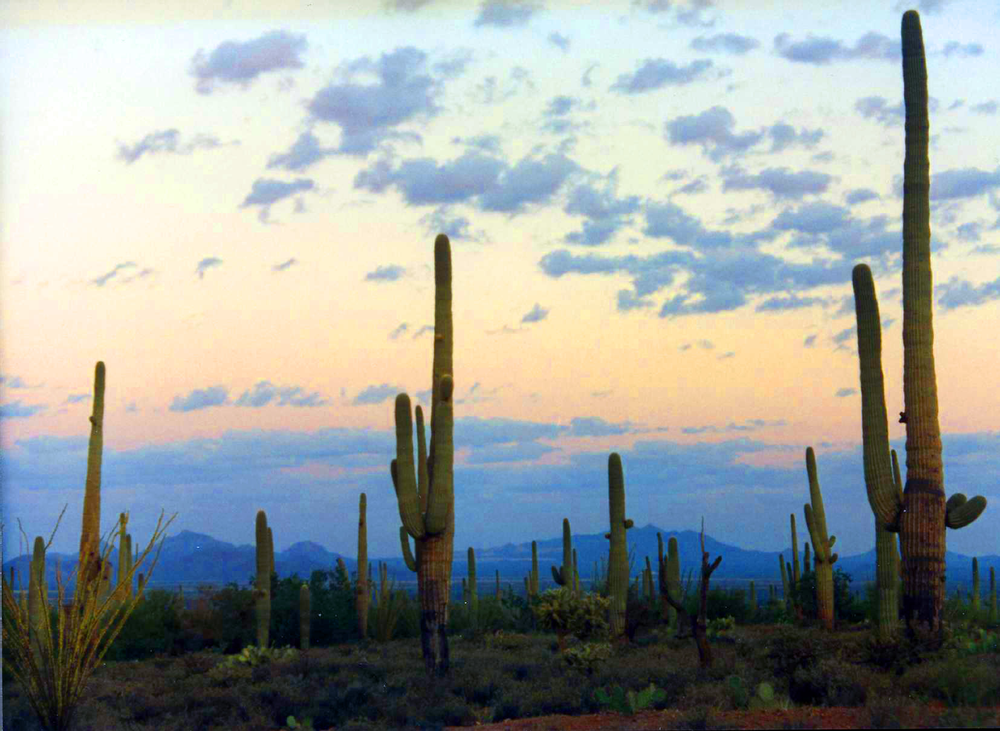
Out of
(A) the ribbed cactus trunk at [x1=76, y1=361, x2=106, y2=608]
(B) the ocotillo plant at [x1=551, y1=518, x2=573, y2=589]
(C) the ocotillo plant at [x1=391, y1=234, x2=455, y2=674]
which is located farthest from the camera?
(B) the ocotillo plant at [x1=551, y1=518, x2=573, y2=589]

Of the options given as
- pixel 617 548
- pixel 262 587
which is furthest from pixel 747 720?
pixel 262 587

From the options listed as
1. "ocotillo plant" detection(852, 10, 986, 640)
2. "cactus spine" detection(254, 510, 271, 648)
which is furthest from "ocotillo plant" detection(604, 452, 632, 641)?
"ocotillo plant" detection(852, 10, 986, 640)

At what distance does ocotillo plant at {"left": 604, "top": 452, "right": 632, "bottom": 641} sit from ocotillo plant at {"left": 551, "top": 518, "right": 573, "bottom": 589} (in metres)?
1.94

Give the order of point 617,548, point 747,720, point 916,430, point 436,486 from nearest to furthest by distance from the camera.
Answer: point 747,720 < point 916,430 < point 436,486 < point 617,548

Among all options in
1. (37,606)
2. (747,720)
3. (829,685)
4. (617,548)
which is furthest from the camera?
(617,548)

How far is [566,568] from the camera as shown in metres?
26.3

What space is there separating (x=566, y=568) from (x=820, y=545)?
248 inches

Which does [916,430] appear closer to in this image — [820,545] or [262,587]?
[820,545]

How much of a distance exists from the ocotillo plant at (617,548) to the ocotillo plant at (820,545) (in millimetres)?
4784

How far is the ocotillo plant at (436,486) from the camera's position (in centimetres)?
1608

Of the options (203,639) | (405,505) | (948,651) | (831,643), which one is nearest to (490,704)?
(405,505)

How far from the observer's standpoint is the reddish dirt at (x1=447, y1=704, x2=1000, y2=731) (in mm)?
9305

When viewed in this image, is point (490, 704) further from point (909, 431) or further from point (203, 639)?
point (203, 639)

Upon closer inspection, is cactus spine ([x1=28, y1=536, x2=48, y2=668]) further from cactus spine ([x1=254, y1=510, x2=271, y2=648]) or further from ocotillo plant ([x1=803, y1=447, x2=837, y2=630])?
ocotillo plant ([x1=803, y1=447, x2=837, y2=630])
